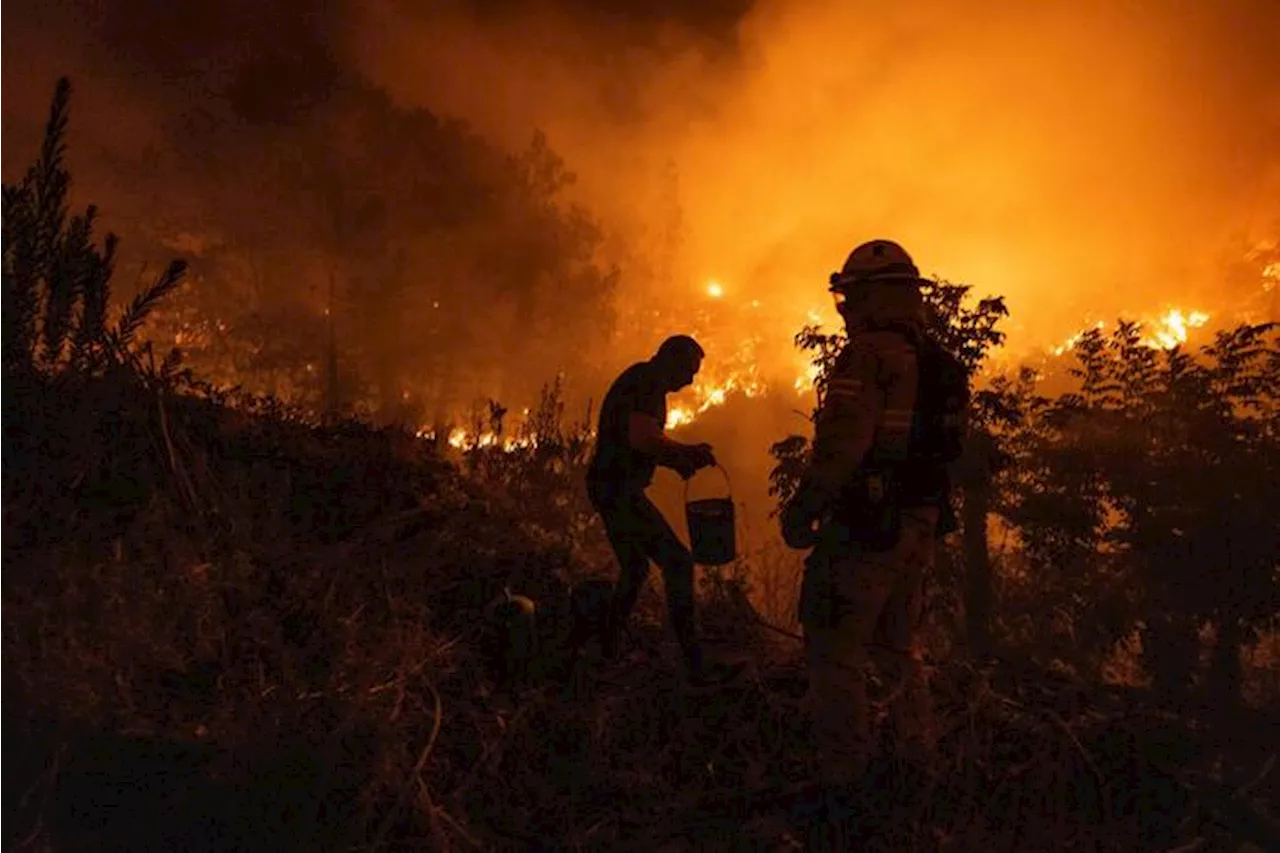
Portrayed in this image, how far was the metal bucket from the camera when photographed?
12.9 ft

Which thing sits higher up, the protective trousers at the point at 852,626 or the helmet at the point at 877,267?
the helmet at the point at 877,267

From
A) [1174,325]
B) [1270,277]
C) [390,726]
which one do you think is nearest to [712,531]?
[390,726]

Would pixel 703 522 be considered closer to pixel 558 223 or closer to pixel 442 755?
pixel 442 755

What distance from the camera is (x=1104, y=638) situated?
37.6 feet

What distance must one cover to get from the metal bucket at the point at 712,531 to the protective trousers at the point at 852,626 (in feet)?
2.43

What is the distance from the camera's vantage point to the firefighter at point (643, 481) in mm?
4000

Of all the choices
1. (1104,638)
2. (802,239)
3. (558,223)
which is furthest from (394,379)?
(802,239)

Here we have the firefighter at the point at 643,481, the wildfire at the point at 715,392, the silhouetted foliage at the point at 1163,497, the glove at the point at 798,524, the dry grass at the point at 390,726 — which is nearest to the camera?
the dry grass at the point at 390,726

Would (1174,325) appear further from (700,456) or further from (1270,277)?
(700,456)

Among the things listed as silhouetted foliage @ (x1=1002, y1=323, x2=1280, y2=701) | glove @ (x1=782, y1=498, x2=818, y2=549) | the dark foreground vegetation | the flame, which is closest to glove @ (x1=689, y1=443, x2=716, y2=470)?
glove @ (x1=782, y1=498, x2=818, y2=549)

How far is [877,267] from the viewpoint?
10.7ft

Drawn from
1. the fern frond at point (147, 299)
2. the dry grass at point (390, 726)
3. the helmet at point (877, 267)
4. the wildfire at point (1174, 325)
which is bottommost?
the dry grass at point (390, 726)

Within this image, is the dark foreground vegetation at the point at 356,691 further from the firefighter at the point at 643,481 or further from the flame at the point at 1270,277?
the flame at the point at 1270,277

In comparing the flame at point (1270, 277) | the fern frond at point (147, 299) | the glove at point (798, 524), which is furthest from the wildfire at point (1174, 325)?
the fern frond at point (147, 299)
